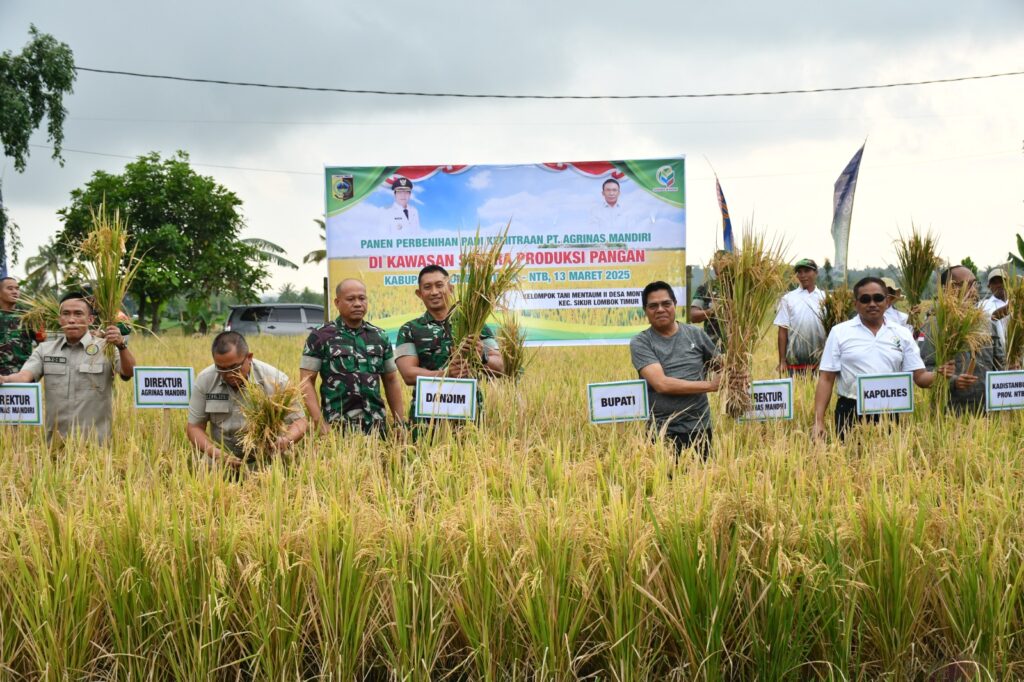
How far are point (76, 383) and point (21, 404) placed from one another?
0.38 m

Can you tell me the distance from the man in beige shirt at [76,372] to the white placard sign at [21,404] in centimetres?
5

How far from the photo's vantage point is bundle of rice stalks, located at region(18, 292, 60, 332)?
5.29m

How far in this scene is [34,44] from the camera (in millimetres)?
22797

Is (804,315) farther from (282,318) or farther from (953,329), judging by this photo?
(282,318)

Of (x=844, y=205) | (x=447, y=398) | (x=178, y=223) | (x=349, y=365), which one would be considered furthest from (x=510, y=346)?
(x=178, y=223)

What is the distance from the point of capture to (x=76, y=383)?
495cm

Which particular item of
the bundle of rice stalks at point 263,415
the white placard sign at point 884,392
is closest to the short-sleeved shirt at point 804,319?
the white placard sign at point 884,392

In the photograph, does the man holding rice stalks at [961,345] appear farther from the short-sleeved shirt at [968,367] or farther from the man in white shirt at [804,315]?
the man in white shirt at [804,315]

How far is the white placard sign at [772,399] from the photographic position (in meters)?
4.70

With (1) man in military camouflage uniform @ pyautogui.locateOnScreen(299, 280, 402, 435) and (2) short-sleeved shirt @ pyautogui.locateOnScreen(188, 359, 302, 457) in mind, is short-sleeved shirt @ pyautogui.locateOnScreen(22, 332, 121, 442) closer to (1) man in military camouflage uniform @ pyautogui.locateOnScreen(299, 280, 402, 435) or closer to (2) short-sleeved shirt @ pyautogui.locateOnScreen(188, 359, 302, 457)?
(2) short-sleeved shirt @ pyautogui.locateOnScreen(188, 359, 302, 457)

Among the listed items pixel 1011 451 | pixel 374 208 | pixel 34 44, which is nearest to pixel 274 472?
pixel 1011 451

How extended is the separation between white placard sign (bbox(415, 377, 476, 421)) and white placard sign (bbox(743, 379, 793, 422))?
1.64 m

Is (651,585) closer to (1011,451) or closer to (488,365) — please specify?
(488,365)

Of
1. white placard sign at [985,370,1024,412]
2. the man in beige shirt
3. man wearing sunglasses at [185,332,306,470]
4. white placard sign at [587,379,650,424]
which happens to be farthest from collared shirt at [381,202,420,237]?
white placard sign at [985,370,1024,412]
